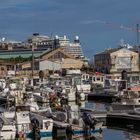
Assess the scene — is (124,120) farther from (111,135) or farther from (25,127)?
(25,127)

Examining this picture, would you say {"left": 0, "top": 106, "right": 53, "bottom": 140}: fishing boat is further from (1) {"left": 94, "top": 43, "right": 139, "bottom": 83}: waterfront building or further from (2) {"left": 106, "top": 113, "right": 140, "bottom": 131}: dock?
(1) {"left": 94, "top": 43, "right": 139, "bottom": 83}: waterfront building

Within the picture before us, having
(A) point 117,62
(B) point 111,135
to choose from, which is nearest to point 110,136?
(B) point 111,135

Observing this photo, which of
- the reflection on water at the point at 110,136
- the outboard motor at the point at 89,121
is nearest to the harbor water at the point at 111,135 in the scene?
the reflection on water at the point at 110,136

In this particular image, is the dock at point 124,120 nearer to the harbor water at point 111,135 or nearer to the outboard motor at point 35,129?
the harbor water at point 111,135

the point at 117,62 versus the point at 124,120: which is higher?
the point at 117,62

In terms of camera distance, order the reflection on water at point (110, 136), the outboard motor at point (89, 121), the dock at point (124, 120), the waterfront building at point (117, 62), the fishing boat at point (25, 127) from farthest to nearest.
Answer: the waterfront building at point (117, 62)
the dock at point (124, 120)
the outboard motor at point (89, 121)
the reflection on water at point (110, 136)
the fishing boat at point (25, 127)

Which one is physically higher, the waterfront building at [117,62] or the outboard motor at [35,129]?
the waterfront building at [117,62]

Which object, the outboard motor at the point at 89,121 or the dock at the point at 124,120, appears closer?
the outboard motor at the point at 89,121

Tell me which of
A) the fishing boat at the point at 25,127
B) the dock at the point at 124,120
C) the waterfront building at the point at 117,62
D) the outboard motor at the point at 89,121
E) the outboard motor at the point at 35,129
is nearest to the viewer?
the fishing boat at the point at 25,127

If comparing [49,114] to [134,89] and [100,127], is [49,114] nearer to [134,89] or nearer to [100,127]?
[100,127]

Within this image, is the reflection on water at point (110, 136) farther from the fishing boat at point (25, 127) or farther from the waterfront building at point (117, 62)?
the waterfront building at point (117, 62)

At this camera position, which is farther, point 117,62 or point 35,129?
point 117,62

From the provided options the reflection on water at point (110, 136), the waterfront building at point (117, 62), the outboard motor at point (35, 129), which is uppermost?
the waterfront building at point (117, 62)

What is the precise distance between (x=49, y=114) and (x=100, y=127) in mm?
5376
